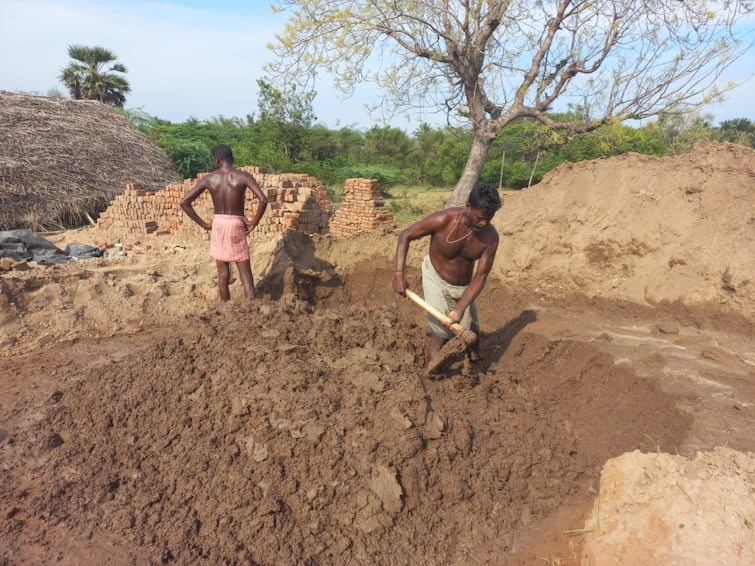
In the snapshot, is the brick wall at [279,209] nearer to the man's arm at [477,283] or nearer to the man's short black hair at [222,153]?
the man's short black hair at [222,153]

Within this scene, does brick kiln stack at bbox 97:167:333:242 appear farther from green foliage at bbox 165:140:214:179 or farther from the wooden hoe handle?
green foliage at bbox 165:140:214:179

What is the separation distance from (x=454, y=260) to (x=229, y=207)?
245 centimetres

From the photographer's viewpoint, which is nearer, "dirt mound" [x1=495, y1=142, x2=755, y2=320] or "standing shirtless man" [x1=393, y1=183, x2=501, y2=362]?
"standing shirtless man" [x1=393, y1=183, x2=501, y2=362]

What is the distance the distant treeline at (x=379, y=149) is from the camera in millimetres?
16984

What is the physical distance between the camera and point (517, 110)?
7.34m

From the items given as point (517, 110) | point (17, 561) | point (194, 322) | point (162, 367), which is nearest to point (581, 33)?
point (517, 110)

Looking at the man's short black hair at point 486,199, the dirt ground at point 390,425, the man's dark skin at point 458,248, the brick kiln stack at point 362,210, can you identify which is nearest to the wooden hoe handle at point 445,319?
the man's dark skin at point 458,248

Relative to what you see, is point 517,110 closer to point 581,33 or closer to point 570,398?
point 581,33

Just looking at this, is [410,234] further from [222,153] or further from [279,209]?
[279,209]

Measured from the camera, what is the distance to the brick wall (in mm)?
6605

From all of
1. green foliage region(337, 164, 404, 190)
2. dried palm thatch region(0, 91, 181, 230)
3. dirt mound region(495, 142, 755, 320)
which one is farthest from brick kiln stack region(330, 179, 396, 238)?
green foliage region(337, 164, 404, 190)

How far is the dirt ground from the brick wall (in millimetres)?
2131

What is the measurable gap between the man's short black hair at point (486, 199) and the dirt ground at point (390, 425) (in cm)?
118

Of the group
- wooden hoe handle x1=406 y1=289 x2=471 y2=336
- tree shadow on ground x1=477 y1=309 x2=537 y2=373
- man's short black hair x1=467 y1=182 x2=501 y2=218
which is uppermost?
man's short black hair x1=467 y1=182 x2=501 y2=218
